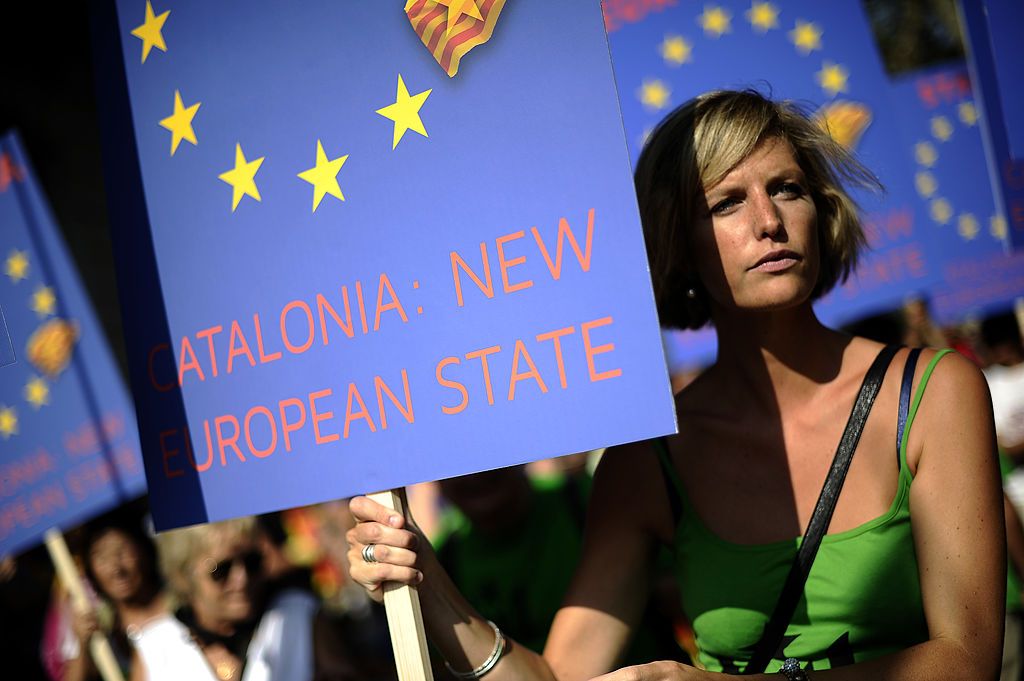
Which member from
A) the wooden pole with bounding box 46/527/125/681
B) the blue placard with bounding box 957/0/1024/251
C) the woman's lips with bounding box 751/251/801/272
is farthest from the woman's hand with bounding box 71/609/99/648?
the blue placard with bounding box 957/0/1024/251

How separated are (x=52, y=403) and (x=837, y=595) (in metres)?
2.39

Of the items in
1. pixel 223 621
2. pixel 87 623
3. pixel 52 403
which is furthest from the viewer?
pixel 223 621

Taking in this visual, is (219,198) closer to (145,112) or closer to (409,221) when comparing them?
(145,112)

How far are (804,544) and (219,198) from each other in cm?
132

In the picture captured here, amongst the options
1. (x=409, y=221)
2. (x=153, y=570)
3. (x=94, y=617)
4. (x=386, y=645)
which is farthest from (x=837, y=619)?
(x=386, y=645)

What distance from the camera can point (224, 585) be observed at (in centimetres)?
368

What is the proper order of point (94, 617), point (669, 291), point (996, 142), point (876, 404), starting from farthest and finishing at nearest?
point (94, 617) < point (996, 142) < point (669, 291) < point (876, 404)

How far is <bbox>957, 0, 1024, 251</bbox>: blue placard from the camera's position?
2.38 meters

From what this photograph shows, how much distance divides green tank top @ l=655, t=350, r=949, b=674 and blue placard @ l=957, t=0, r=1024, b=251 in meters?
0.92

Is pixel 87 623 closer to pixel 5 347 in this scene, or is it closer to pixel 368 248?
pixel 5 347

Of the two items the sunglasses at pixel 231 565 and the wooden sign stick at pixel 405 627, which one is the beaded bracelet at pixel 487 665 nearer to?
the wooden sign stick at pixel 405 627

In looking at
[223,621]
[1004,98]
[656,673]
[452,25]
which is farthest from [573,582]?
[223,621]

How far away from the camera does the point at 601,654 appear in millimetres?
1939

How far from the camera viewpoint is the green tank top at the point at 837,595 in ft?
5.61
